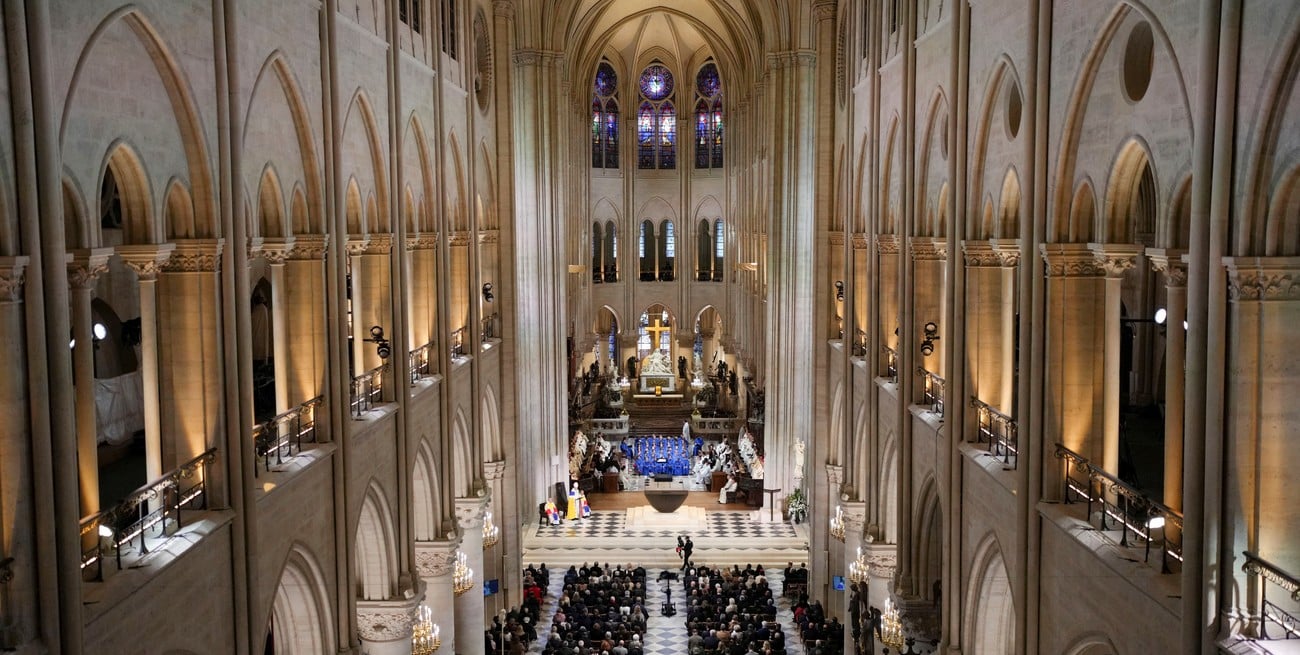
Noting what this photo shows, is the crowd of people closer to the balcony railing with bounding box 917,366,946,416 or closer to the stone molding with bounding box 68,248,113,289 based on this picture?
the balcony railing with bounding box 917,366,946,416

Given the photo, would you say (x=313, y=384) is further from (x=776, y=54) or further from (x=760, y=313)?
(x=760, y=313)

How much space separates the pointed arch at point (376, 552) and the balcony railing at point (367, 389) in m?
1.36

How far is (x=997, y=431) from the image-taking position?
50.6 ft

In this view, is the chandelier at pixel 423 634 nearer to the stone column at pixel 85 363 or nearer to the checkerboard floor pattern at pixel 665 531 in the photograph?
the stone column at pixel 85 363

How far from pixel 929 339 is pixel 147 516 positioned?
1200 cm

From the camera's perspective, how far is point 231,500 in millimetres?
12625

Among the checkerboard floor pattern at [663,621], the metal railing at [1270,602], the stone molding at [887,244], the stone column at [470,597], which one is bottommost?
the checkerboard floor pattern at [663,621]

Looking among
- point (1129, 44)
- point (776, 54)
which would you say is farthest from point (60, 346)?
point (776, 54)

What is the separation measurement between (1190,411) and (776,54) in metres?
30.2

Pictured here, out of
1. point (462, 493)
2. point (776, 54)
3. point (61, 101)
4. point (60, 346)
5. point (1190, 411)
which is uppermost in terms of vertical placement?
point (776, 54)

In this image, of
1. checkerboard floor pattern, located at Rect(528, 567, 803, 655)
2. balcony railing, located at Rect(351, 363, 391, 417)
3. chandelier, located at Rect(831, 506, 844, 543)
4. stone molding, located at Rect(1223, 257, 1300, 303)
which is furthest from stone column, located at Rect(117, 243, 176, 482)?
checkerboard floor pattern, located at Rect(528, 567, 803, 655)

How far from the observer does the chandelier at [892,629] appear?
65.4ft

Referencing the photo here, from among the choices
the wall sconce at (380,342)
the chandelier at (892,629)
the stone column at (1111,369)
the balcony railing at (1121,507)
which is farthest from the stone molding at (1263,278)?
the wall sconce at (380,342)

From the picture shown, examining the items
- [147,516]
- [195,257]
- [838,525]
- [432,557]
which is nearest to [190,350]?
[195,257]
